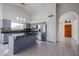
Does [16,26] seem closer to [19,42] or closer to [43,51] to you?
[19,42]

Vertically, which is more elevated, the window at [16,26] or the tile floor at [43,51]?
the window at [16,26]

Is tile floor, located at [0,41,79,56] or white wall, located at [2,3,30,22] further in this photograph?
white wall, located at [2,3,30,22]

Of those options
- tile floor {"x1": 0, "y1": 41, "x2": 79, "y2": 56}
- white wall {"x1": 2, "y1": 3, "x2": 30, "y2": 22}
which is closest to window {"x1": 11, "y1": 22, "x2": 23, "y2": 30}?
white wall {"x1": 2, "y1": 3, "x2": 30, "y2": 22}

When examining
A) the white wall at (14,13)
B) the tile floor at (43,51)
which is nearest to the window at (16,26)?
the white wall at (14,13)

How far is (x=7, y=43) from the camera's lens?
331cm

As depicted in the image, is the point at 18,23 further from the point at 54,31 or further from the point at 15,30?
the point at 54,31

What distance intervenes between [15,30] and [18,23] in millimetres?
293

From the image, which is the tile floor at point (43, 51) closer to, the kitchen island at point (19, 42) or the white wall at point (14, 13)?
the kitchen island at point (19, 42)

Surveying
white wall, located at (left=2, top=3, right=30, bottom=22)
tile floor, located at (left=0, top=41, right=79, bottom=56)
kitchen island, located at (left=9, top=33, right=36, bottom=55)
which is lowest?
tile floor, located at (left=0, top=41, right=79, bottom=56)

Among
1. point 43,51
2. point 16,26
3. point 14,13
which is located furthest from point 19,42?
point 14,13

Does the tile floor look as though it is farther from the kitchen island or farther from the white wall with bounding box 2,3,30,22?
the white wall with bounding box 2,3,30,22

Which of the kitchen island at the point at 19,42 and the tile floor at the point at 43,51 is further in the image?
the kitchen island at the point at 19,42

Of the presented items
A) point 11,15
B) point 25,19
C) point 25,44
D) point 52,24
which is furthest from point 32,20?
point 52,24

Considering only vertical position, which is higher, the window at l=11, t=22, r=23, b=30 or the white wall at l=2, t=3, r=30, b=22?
the white wall at l=2, t=3, r=30, b=22
